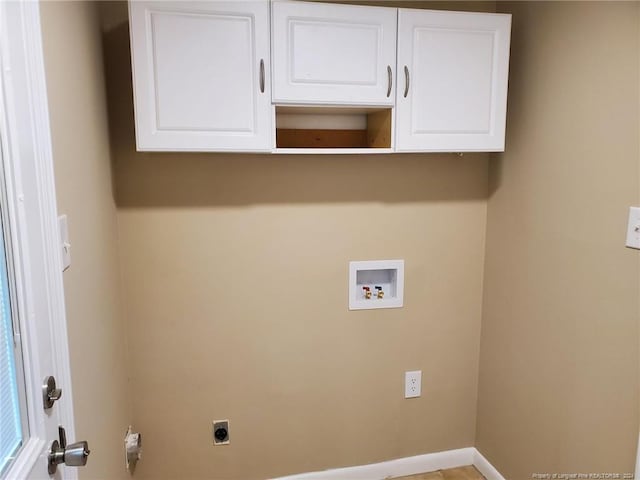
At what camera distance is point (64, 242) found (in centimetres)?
122

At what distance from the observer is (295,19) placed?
165cm

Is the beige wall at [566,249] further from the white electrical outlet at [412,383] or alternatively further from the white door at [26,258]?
the white door at [26,258]

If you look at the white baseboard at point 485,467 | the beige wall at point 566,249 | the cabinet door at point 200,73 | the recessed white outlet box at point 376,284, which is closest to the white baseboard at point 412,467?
the white baseboard at point 485,467

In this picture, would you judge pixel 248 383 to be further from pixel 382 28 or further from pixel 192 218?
pixel 382 28

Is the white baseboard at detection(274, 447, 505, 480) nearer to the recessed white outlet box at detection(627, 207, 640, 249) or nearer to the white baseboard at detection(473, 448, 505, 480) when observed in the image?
the white baseboard at detection(473, 448, 505, 480)

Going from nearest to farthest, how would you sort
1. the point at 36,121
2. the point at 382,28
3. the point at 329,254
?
the point at 36,121 → the point at 382,28 → the point at 329,254

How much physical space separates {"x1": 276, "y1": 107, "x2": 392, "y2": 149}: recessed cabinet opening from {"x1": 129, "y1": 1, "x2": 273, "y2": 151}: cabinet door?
0.28 metres

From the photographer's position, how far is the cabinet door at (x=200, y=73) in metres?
1.58

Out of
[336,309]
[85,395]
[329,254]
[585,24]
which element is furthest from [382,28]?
[85,395]

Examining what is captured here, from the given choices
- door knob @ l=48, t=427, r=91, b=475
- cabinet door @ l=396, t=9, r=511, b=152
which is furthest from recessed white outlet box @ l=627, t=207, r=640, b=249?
door knob @ l=48, t=427, r=91, b=475

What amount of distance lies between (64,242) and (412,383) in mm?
1656

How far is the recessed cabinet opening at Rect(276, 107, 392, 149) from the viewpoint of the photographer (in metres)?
1.96

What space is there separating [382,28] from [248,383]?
1527 mm

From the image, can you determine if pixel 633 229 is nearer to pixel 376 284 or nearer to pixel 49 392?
pixel 376 284
